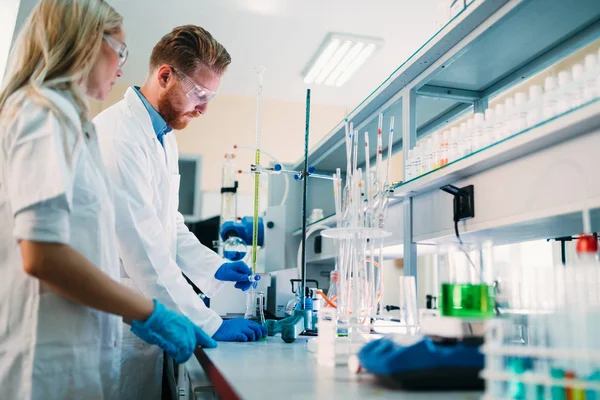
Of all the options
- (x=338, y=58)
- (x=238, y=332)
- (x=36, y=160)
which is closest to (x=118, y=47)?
(x=36, y=160)

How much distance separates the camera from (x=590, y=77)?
1065mm

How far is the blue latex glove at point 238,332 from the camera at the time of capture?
1.53 m

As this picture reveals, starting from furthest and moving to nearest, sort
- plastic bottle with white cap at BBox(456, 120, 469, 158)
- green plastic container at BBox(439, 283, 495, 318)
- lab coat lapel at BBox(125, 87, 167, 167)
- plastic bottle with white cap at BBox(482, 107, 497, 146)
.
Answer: lab coat lapel at BBox(125, 87, 167, 167) < plastic bottle with white cap at BBox(456, 120, 469, 158) < plastic bottle with white cap at BBox(482, 107, 497, 146) < green plastic container at BBox(439, 283, 495, 318)

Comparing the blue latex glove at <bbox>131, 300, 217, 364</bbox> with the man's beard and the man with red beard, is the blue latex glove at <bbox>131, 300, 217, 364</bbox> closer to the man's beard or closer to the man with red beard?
the man with red beard

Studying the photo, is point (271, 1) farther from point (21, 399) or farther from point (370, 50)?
point (21, 399)

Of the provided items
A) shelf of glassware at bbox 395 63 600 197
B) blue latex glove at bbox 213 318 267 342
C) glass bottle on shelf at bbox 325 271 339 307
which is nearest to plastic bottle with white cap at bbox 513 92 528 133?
shelf of glassware at bbox 395 63 600 197

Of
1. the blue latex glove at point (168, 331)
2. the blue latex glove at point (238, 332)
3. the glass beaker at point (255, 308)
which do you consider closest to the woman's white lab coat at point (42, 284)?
the blue latex glove at point (168, 331)

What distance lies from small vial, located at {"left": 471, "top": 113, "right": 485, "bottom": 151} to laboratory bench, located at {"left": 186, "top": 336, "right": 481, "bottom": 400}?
2.46 feet

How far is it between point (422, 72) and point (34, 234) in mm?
1406

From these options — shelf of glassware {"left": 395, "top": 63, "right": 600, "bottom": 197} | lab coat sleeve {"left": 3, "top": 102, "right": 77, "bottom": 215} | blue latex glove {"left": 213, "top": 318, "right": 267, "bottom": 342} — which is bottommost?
blue latex glove {"left": 213, "top": 318, "right": 267, "bottom": 342}

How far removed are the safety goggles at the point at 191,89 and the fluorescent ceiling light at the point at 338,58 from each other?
254cm

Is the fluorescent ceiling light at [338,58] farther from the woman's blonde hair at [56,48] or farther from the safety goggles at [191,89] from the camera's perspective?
the woman's blonde hair at [56,48]

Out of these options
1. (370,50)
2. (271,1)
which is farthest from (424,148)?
(370,50)

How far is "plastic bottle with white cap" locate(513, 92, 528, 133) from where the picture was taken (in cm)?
126
